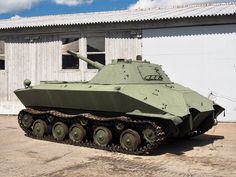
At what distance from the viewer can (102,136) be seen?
36.1 ft

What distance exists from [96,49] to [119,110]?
7747mm

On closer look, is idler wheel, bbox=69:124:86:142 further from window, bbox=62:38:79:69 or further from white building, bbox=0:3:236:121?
window, bbox=62:38:79:69

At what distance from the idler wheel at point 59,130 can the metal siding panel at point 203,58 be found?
6164 millimetres

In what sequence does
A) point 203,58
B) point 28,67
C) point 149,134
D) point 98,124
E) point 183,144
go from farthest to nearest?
point 28,67
point 203,58
point 183,144
point 98,124
point 149,134

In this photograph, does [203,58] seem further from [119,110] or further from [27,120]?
[27,120]

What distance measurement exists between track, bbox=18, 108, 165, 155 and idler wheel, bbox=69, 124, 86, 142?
10 cm

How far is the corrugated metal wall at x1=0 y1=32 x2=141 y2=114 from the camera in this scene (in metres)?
17.6

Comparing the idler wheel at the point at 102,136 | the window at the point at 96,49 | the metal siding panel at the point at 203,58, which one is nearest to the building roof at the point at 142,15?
the metal siding panel at the point at 203,58

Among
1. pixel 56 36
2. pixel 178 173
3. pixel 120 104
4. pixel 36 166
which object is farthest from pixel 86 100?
pixel 56 36

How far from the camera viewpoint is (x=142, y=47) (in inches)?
679

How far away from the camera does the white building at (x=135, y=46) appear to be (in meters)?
16.1

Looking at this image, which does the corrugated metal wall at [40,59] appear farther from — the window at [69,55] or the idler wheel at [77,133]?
the idler wheel at [77,133]

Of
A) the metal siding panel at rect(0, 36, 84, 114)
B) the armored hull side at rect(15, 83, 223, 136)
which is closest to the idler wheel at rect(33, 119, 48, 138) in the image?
the armored hull side at rect(15, 83, 223, 136)

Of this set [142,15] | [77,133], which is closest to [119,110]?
[77,133]
